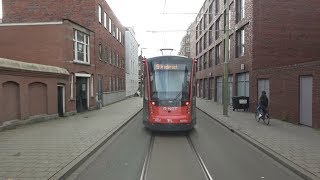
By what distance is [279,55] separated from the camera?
26.8 meters

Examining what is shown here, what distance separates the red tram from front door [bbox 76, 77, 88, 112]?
1153 centimetres

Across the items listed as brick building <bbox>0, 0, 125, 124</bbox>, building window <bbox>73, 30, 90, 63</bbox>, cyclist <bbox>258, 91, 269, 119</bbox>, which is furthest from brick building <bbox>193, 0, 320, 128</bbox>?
brick building <bbox>0, 0, 125, 124</bbox>

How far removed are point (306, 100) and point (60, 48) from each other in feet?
47.6

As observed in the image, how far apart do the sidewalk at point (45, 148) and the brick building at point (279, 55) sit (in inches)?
337

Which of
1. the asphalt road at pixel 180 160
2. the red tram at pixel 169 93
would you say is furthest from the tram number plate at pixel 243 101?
the asphalt road at pixel 180 160

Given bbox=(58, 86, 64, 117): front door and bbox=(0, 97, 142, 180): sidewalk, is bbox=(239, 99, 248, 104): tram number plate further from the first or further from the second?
bbox=(0, 97, 142, 180): sidewalk

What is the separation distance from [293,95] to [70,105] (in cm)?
1315

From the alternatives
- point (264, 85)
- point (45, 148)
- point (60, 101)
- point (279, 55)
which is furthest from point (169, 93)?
point (279, 55)

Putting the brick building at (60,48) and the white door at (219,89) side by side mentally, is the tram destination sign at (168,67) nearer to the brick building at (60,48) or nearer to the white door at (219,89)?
the brick building at (60,48)

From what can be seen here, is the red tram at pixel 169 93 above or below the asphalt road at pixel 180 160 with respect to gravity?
above

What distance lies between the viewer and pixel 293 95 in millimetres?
19094

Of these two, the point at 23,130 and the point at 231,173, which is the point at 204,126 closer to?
the point at 23,130

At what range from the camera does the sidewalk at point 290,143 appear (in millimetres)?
9268

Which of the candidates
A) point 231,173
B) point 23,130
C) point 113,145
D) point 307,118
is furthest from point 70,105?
point 231,173
